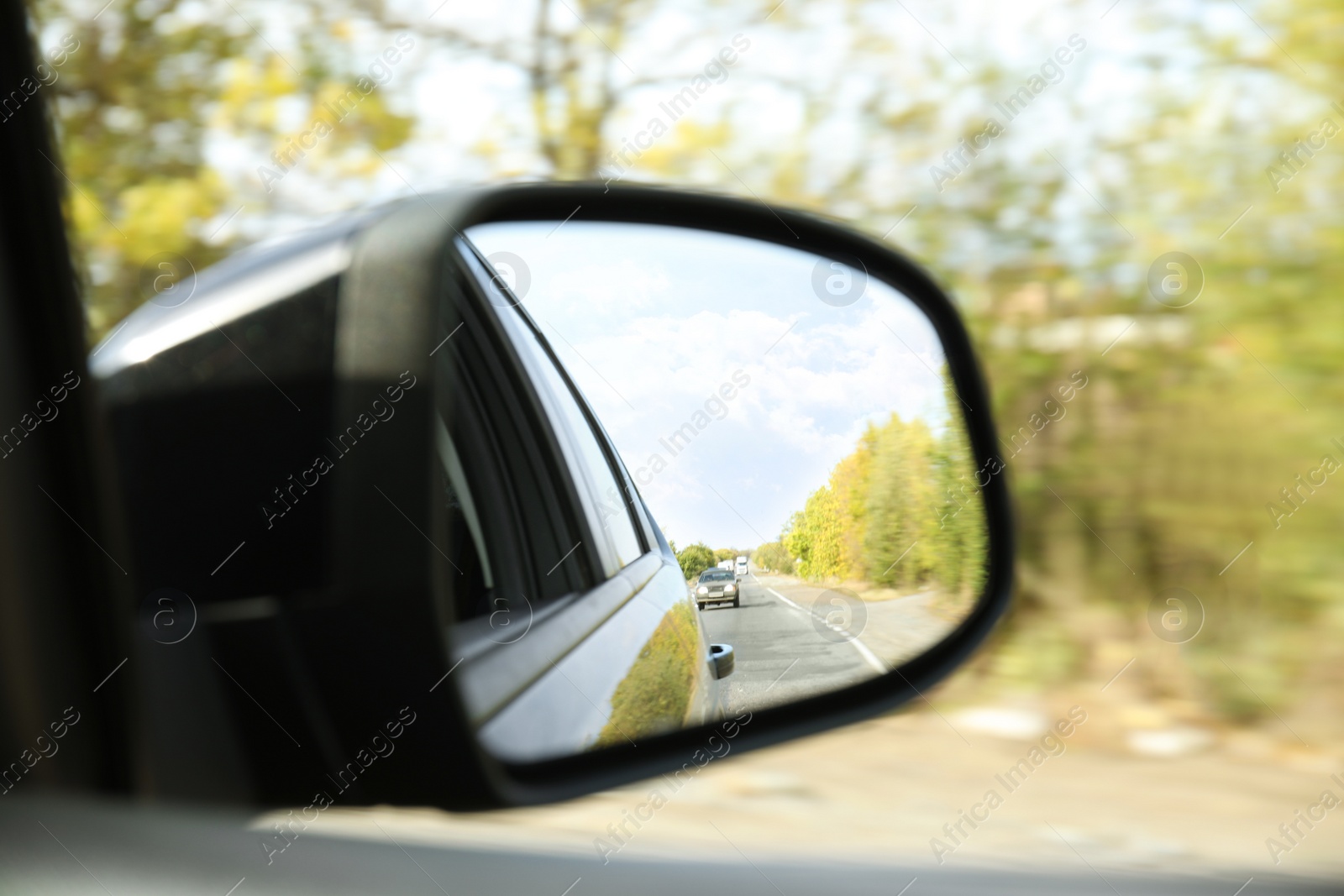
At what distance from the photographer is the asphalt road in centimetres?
133

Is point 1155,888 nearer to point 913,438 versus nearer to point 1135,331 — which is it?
point 913,438

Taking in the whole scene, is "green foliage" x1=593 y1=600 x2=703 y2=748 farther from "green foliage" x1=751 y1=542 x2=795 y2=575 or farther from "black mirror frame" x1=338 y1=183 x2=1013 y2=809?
"green foliage" x1=751 y1=542 x2=795 y2=575

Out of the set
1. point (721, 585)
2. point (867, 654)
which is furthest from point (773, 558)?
point (867, 654)

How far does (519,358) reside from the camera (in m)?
1.72

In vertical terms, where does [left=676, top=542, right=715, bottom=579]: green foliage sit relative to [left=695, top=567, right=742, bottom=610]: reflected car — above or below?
above

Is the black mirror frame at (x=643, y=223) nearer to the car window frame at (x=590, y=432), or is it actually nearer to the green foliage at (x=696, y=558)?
the car window frame at (x=590, y=432)

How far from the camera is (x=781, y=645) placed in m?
1.52

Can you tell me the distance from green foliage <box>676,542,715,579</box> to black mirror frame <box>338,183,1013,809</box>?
23cm

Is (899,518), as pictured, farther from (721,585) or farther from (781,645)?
(721,585)

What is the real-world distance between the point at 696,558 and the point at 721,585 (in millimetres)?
47

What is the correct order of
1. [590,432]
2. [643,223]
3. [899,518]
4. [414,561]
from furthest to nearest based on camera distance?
[899,518]
[590,432]
[643,223]
[414,561]

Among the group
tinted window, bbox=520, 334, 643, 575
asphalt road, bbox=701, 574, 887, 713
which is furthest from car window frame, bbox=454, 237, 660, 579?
asphalt road, bbox=701, 574, 887, 713

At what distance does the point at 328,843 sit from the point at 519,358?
828mm

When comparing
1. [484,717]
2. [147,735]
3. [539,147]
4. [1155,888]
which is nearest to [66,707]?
[147,735]
